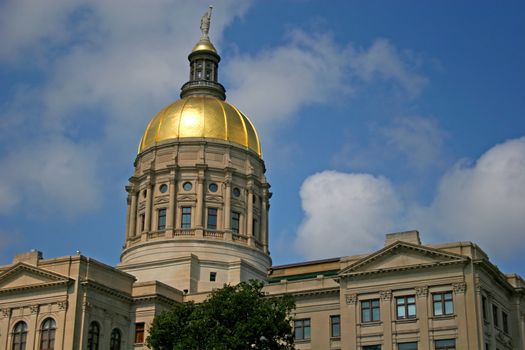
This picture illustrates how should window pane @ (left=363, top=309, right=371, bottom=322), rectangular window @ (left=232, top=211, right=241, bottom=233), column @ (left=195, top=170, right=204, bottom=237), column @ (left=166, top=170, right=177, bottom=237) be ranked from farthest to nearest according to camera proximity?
rectangular window @ (left=232, top=211, right=241, bottom=233)
column @ (left=166, top=170, right=177, bottom=237)
column @ (left=195, top=170, right=204, bottom=237)
window pane @ (left=363, top=309, right=371, bottom=322)

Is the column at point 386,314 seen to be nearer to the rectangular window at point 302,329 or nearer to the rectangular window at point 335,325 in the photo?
the rectangular window at point 335,325

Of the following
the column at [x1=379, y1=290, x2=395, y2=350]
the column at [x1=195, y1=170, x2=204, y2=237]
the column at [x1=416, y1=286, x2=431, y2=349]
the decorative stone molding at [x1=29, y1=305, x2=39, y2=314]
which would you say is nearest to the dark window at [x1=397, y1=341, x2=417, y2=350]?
the column at [x1=416, y1=286, x2=431, y2=349]

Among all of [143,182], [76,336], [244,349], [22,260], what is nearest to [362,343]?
[244,349]

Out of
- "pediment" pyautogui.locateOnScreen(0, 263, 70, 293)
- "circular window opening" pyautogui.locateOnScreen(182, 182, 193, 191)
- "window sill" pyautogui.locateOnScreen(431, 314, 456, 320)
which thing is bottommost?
"window sill" pyautogui.locateOnScreen(431, 314, 456, 320)

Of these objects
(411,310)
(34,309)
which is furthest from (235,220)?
(411,310)

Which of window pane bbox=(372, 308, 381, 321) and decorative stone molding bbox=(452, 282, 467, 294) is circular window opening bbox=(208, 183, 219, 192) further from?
decorative stone molding bbox=(452, 282, 467, 294)

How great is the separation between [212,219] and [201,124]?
10.2 metres

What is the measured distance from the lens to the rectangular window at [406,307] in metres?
67.6

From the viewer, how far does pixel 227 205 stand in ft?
299

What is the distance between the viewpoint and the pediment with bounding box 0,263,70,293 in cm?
7269

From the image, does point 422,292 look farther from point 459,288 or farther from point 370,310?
point 370,310

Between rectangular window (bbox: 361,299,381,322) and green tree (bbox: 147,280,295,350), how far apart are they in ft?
27.8

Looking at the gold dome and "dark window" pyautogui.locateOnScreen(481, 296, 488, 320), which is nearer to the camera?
"dark window" pyautogui.locateOnScreen(481, 296, 488, 320)

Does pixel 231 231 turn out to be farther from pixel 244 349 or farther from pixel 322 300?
pixel 244 349
